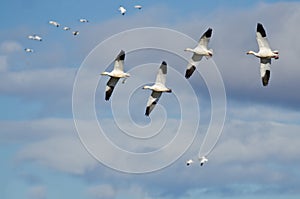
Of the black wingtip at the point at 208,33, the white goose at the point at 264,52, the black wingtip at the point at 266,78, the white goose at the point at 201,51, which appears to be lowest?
the black wingtip at the point at 266,78

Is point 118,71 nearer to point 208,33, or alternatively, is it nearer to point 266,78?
point 208,33

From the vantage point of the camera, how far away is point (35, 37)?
263ft

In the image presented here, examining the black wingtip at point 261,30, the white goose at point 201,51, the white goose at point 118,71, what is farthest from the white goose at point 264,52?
the white goose at point 118,71

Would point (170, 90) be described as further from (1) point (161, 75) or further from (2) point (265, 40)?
(2) point (265, 40)

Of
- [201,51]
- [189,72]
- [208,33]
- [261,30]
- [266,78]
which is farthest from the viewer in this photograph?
[189,72]

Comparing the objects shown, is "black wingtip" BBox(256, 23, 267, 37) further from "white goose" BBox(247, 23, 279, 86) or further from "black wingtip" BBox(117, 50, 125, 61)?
"black wingtip" BBox(117, 50, 125, 61)

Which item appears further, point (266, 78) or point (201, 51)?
point (201, 51)

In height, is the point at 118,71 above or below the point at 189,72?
above

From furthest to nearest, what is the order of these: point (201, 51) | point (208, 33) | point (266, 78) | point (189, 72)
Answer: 1. point (189, 72)
2. point (201, 51)
3. point (208, 33)
4. point (266, 78)

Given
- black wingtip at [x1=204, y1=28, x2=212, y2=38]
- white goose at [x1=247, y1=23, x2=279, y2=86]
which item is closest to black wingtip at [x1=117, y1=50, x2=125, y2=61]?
black wingtip at [x1=204, y1=28, x2=212, y2=38]

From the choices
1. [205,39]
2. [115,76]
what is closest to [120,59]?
[115,76]

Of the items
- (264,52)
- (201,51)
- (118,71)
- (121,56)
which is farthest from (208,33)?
(118,71)

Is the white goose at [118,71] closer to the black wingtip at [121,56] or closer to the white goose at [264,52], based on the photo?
the black wingtip at [121,56]

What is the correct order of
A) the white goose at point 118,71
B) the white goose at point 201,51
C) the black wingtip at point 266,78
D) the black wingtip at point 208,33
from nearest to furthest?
the black wingtip at point 266,78 < the white goose at point 201,51 < the black wingtip at point 208,33 < the white goose at point 118,71
